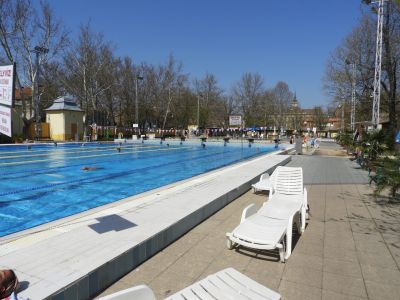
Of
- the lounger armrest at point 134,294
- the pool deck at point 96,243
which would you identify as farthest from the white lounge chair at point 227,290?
the pool deck at point 96,243

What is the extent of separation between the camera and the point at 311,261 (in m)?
4.06

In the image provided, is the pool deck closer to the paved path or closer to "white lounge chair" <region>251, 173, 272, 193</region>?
the paved path

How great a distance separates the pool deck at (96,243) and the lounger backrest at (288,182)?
1.28 metres

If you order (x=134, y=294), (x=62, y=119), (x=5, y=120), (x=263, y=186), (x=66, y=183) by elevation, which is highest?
(x=62, y=119)

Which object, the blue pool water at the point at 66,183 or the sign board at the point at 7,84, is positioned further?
the blue pool water at the point at 66,183

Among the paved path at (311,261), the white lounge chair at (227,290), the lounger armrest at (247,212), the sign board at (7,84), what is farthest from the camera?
the lounger armrest at (247,212)

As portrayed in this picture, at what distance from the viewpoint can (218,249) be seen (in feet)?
14.4

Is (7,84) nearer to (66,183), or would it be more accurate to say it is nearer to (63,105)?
(66,183)

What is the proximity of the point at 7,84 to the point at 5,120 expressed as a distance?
509 millimetres

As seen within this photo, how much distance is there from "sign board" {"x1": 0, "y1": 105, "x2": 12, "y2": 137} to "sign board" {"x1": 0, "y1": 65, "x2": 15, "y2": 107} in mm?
135

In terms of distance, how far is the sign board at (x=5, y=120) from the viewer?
4055 millimetres

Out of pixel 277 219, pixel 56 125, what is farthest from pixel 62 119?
pixel 277 219

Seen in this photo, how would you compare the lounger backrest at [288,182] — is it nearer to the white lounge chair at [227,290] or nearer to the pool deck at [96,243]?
the pool deck at [96,243]

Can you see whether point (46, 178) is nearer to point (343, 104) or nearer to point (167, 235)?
point (167, 235)
